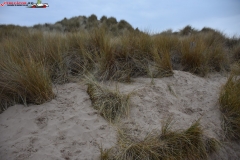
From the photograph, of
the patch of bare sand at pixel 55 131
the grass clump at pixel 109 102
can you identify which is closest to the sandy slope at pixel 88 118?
the patch of bare sand at pixel 55 131

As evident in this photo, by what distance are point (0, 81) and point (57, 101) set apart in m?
0.94

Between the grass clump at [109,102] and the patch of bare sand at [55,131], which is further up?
the grass clump at [109,102]

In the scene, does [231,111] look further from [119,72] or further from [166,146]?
[119,72]

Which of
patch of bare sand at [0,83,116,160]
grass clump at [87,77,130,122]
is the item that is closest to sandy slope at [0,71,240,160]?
patch of bare sand at [0,83,116,160]

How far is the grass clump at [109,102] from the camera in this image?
108 inches

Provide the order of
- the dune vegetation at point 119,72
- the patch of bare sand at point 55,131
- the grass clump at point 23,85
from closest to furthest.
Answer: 1. the patch of bare sand at point 55,131
2. the dune vegetation at point 119,72
3. the grass clump at point 23,85

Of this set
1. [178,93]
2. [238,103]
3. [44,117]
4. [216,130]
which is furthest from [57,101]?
[238,103]

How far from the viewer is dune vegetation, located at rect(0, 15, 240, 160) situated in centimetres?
238

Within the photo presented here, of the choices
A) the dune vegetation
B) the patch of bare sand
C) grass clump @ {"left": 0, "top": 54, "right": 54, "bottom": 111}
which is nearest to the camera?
the patch of bare sand

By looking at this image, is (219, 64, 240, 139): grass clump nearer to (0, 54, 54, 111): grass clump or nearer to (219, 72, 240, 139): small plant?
(219, 72, 240, 139): small plant

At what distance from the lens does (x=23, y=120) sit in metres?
2.54

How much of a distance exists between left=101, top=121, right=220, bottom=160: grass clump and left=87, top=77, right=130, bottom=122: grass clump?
35 centimetres

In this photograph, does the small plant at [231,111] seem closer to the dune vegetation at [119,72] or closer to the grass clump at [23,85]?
the dune vegetation at [119,72]

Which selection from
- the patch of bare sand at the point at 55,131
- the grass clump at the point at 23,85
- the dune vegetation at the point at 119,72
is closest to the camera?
the patch of bare sand at the point at 55,131
